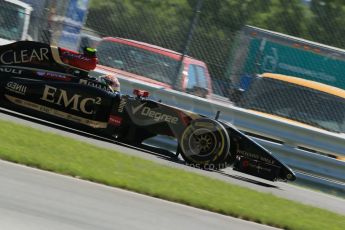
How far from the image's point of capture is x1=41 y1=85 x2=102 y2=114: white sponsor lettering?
408 inches

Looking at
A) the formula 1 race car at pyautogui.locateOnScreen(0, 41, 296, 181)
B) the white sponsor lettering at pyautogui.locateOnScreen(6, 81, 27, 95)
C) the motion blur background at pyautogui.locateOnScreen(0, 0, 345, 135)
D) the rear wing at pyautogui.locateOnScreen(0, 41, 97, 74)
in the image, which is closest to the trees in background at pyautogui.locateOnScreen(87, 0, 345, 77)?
the motion blur background at pyautogui.locateOnScreen(0, 0, 345, 135)

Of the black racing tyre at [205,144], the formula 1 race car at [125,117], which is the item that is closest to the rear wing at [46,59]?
the formula 1 race car at [125,117]

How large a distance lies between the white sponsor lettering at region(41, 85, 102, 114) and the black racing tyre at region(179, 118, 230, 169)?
1362 millimetres

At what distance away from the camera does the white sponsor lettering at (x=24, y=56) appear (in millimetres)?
10727

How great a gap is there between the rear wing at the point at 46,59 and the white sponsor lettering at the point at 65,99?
500 mm

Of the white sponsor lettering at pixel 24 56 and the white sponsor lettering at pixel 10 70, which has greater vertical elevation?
the white sponsor lettering at pixel 24 56

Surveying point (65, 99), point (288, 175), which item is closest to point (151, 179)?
point (65, 99)

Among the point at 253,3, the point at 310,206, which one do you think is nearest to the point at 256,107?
the point at 310,206

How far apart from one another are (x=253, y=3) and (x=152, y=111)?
1112 cm

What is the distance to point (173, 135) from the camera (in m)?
10.5

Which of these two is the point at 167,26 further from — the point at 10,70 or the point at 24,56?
the point at 10,70

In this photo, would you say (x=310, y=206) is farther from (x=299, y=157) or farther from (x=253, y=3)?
(x=253, y=3)

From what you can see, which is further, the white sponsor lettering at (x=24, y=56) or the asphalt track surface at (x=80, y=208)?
the white sponsor lettering at (x=24, y=56)

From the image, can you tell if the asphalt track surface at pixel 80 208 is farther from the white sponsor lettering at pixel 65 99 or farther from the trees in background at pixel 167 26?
the trees in background at pixel 167 26
